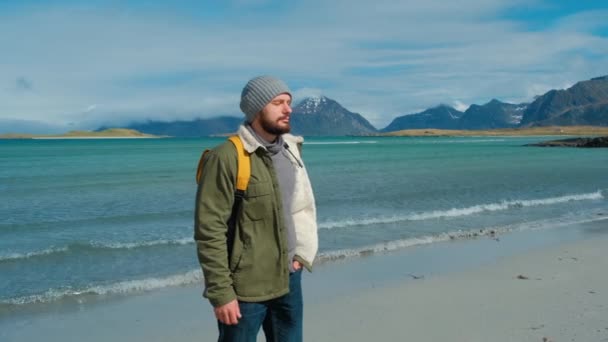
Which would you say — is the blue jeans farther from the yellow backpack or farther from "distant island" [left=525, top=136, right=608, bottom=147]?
"distant island" [left=525, top=136, right=608, bottom=147]

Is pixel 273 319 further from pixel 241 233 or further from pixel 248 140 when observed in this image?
pixel 248 140

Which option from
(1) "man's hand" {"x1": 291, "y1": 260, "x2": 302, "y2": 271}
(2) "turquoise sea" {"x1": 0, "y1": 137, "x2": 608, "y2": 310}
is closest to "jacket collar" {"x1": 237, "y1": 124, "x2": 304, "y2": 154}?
(1) "man's hand" {"x1": 291, "y1": 260, "x2": 302, "y2": 271}

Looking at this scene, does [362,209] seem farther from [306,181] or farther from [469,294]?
[306,181]

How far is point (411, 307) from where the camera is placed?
7.35 metres

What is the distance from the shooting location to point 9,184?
105ft

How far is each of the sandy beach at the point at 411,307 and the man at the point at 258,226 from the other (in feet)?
9.53

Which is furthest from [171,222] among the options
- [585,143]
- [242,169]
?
[585,143]

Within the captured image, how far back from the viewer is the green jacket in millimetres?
3221

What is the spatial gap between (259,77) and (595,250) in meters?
9.61

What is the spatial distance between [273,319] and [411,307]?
3.99 m

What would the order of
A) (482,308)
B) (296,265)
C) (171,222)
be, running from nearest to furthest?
(296,265) → (482,308) → (171,222)

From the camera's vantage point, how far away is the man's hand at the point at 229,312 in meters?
3.29

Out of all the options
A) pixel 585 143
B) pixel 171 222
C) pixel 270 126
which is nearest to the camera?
pixel 270 126

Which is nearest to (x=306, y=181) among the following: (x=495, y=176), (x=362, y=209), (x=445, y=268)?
(x=445, y=268)
